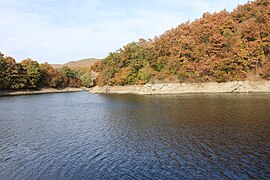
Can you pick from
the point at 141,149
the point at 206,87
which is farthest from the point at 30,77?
the point at 141,149

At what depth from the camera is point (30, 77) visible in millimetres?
100125

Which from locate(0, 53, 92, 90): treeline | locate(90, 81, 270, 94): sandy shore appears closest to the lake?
locate(90, 81, 270, 94): sandy shore

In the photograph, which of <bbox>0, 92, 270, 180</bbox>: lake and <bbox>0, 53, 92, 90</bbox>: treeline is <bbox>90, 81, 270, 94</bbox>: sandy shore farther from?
<bbox>0, 53, 92, 90</bbox>: treeline

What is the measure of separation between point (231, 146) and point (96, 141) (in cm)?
1017

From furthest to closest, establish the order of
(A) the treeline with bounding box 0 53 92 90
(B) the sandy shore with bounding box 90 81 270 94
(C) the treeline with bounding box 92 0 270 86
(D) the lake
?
(A) the treeline with bounding box 0 53 92 90 < (C) the treeline with bounding box 92 0 270 86 < (B) the sandy shore with bounding box 90 81 270 94 < (D) the lake

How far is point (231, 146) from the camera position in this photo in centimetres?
1672

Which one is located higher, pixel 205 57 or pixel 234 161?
pixel 205 57

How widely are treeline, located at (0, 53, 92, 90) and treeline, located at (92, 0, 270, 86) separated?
30.7 m

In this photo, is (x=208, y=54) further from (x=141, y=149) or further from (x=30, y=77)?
(x=30, y=77)

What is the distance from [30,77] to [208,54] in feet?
233

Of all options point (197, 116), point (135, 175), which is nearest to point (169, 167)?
point (135, 175)

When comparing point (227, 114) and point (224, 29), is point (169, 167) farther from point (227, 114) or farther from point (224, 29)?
point (224, 29)

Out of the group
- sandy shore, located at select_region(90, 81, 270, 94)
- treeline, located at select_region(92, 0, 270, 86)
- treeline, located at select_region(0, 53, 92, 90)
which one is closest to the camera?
sandy shore, located at select_region(90, 81, 270, 94)

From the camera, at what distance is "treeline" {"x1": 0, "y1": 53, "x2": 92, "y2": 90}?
87375 mm
